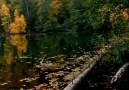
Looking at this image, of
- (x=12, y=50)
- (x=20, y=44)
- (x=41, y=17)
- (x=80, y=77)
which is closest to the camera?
(x=80, y=77)

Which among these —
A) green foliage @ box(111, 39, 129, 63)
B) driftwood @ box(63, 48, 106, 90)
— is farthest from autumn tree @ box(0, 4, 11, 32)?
green foliage @ box(111, 39, 129, 63)

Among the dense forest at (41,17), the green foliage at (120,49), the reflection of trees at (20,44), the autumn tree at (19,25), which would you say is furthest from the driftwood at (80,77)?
the autumn tree at (19,25)

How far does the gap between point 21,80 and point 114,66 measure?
300 inches

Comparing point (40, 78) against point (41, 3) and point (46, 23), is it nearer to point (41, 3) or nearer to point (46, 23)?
point (46, 23)

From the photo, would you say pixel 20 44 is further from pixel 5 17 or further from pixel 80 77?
pixel 5 17

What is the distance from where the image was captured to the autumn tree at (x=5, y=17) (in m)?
102

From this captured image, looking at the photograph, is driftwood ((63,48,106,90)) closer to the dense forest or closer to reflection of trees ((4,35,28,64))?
reflection of trees ((4,35,28,64))

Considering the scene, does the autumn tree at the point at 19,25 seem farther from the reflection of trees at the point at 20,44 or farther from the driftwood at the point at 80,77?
the driftwood at the point at 80,77

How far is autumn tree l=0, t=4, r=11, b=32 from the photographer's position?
10235 cm

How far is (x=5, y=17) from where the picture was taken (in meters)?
104

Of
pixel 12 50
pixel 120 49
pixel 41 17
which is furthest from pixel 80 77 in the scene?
pixel 41 17

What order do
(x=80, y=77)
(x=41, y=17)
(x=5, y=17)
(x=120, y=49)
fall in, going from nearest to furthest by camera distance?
(x=80, y=77) → (x=120, y=49) → (x=41, y=17) → (x=5, y=17)

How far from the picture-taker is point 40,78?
22125 millimetres

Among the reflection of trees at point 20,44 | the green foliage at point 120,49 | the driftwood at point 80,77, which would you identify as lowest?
the reflection of trees at point 20,44
